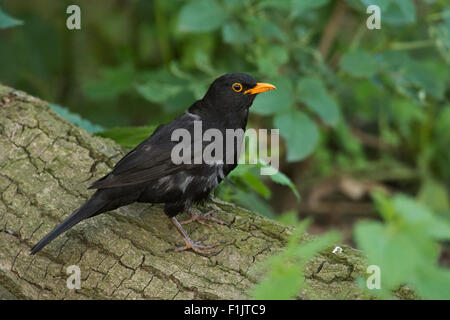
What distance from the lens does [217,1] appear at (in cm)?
422

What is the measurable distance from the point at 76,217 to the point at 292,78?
7.90 ft

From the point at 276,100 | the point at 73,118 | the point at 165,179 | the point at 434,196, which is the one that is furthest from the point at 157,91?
the point at 434,196

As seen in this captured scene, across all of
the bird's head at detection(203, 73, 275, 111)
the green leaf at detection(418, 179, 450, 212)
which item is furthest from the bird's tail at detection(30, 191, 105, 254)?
the green leaf at detection(418, 179, 450, 212)

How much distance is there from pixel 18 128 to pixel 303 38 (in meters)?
2.12

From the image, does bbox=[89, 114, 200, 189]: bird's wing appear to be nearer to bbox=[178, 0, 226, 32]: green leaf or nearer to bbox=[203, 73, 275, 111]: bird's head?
bbox=[203, 73, 275, 111]: bird's head

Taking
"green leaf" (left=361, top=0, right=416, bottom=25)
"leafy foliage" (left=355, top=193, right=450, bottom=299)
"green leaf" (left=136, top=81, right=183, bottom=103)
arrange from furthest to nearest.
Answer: "green leaf" (left=136, top=81, right=183, bottom=103)
"green leaf" (left=361, top=0, right=416, bottom=25)
"leafy foliage" (left=355, top=193, right=450, bottom=299)

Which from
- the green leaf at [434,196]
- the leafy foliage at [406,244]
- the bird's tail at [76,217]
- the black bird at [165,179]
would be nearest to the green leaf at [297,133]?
the black bird at [165,179]

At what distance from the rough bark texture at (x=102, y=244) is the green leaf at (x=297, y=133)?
0.89 meters

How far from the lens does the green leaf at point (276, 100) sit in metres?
3.82

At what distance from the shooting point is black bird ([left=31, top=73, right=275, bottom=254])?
2742mm

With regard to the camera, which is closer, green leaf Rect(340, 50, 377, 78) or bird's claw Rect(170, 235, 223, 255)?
bird's claw Rect(170, 235, 223, 255)

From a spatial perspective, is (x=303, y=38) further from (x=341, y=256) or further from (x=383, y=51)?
(x=341, y=256)

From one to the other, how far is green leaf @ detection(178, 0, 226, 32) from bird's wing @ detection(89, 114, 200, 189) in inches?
45.3
